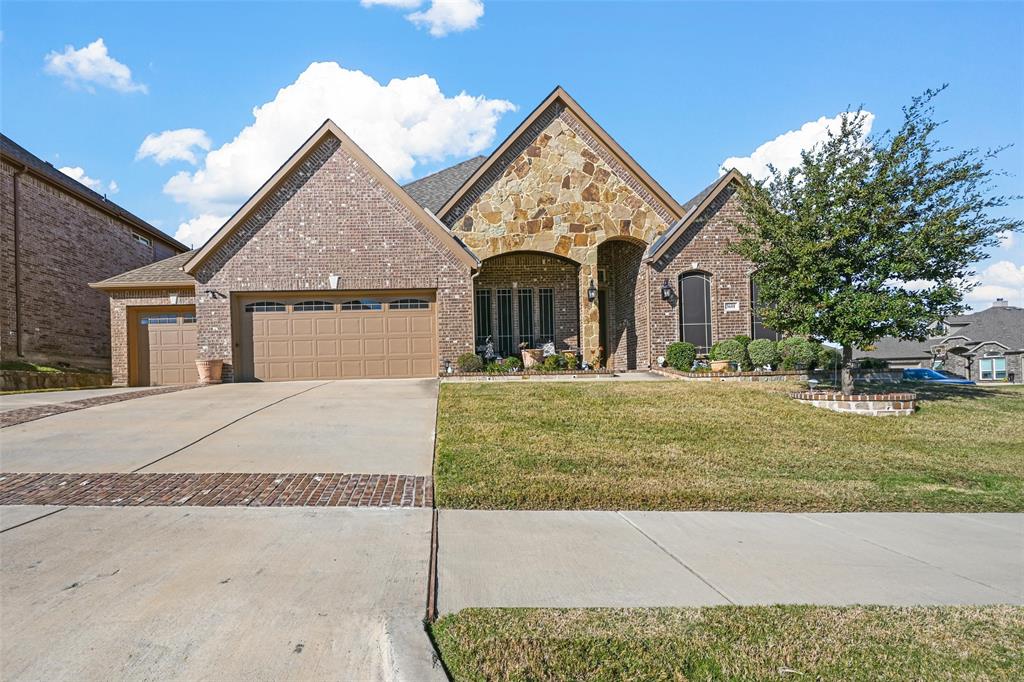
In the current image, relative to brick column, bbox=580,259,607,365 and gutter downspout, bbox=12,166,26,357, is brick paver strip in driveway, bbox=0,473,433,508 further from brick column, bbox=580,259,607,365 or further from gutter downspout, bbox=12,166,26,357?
gutter downspout, bbox=12,166,26,357

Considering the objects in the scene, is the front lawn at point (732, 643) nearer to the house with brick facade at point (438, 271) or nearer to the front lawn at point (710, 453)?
the front lawn at point (710, 453)

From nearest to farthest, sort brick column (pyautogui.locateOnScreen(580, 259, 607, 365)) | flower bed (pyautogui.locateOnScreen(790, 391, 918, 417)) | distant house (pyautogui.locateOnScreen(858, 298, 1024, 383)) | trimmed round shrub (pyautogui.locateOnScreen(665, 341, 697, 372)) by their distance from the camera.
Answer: flower bed (pyautogui.locateOnScreen(790, 391, 918, 417)) → trimmed round shrub (pyautogui.locateOnScreen(665, 341, 697, 372)) → brick column (pyautogui.locateOnScreen(580, 259, 607, 365)) → distant house (pyautogui.locateOnScreen(858, 298, 1024, 383))

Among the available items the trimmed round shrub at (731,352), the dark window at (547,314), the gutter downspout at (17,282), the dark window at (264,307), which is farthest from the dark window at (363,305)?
the gutter downspout at (17,282)

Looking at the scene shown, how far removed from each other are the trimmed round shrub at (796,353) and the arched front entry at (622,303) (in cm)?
371

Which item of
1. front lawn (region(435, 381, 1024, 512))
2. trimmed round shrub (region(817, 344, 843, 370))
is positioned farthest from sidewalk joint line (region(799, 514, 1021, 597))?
trimmed round shrub (region(817, 344, 843, 370))

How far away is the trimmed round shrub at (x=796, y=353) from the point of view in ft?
57.7

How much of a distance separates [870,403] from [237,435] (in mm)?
11514

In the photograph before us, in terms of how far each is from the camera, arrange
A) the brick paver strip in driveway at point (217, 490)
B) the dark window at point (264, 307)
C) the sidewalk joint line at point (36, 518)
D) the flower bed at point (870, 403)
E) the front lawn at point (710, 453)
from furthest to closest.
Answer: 1. the dark window at point (264, 307)
2. the flower bed at point (870, 403)
3. the front lawn at point (710, 453)
4. the brick paver strip in driveway at point (217, 490)
5. the sidewalk joint line at point (36, 518)

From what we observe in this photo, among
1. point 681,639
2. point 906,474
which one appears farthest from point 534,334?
point 681,639

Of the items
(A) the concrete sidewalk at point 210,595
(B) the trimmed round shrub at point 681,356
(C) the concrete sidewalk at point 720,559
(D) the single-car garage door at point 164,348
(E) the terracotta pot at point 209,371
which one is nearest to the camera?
(A) the concrete sidewalk at point 210,595

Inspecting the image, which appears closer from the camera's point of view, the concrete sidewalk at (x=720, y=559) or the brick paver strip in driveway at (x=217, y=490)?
the concrete sidewalk at (x=720, y=559)

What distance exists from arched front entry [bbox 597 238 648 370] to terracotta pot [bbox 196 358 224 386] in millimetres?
11397

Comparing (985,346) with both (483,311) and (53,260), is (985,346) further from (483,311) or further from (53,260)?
(53,260)

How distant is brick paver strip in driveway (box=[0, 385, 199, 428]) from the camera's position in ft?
35.2
